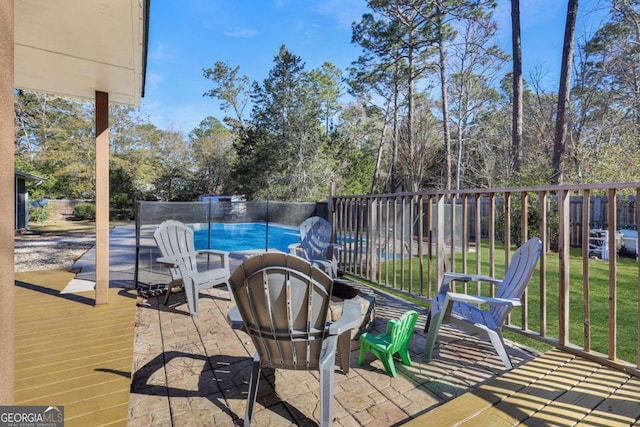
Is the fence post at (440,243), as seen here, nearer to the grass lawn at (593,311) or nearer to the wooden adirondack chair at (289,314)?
the grass lawn at (593,311)

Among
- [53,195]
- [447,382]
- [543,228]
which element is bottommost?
[447,382]

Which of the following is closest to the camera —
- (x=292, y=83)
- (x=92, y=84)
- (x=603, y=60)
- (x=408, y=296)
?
(x=92, y=84)

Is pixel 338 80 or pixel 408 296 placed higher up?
pixel 338 80

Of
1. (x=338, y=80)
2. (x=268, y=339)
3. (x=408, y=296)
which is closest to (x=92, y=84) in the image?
(x=268, y=339)

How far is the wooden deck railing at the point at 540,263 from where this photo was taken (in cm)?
230

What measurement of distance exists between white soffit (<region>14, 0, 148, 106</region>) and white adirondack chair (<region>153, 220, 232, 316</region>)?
1.70 meters

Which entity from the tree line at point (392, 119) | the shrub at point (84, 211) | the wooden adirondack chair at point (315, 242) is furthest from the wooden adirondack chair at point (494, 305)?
the shrub at point (84, 211)

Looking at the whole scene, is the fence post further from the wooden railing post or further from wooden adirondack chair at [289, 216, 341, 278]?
wooden adirondack chair at [289, 216, 341, 278]

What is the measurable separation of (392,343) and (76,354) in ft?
8.09

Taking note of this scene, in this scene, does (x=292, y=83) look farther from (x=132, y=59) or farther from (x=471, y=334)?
(x=471, y=334)

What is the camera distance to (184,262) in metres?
3.84

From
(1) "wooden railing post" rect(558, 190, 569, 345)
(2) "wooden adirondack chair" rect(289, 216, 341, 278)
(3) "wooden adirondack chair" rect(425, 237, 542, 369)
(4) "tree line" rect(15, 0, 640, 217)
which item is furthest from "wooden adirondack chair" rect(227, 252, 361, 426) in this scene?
(4) "tree line" rect(15, 0, 640, 217)

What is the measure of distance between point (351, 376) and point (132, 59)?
325cm

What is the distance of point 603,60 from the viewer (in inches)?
456
